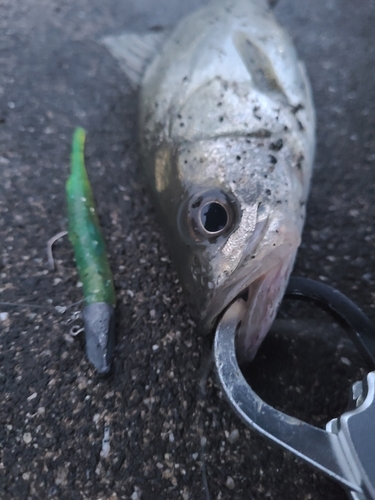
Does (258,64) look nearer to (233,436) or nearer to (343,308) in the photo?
(343,308)

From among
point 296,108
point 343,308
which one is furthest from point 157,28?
point 343,308

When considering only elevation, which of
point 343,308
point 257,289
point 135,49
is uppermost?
point 135,49

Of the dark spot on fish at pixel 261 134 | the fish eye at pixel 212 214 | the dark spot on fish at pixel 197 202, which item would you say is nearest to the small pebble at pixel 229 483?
the fish eye at pixel 212 214

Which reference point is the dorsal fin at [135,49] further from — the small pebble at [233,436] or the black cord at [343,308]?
the small pebble at [233,436]

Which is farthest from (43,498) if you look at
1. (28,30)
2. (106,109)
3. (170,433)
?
(28,30)

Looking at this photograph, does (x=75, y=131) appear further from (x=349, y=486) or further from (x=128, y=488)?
(x=349, y=486)

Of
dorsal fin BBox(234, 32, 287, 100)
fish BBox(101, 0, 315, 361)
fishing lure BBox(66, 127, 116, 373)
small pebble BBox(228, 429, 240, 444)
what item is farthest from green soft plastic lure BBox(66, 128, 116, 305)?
dorsal fin BBox(234, 32, 287, 100)
